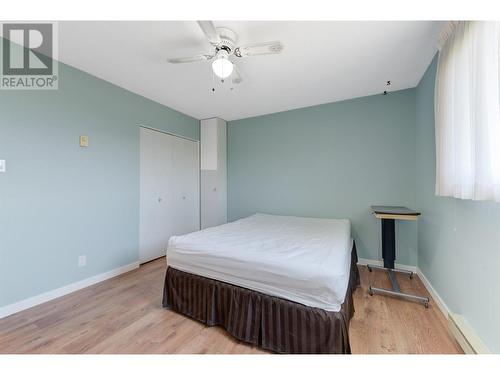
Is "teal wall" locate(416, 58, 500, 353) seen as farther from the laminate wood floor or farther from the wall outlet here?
the wall outlet

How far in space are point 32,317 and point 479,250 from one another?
3471 millimetres

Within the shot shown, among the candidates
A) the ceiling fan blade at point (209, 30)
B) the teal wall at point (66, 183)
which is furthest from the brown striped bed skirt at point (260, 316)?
the ceiling fan blade at point (209, 30)

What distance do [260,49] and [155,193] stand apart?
2488 mm

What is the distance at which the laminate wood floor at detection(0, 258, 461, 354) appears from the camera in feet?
4.68

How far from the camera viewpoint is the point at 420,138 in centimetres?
250

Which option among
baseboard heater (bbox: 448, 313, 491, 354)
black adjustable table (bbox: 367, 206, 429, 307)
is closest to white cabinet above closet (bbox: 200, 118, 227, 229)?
black adjustable table (bbox: 367, 206, 429, 307)

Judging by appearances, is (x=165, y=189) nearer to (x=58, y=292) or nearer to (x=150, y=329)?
(x=58, y=292)

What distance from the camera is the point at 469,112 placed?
1.30 meters

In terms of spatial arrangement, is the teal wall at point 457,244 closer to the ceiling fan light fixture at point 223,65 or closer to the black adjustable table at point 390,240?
the black adjustable table at point 390,240

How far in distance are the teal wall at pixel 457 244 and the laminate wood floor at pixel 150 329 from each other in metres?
0.29

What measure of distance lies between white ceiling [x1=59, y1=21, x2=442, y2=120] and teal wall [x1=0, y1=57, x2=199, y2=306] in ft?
1.27

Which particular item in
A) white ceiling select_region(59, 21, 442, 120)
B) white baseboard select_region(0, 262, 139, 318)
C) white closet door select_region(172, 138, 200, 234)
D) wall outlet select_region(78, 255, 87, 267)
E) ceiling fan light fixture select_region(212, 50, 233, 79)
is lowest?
white baseboard select_region(0, 262, 139, 318)

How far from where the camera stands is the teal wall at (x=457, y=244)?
3.92 ft
